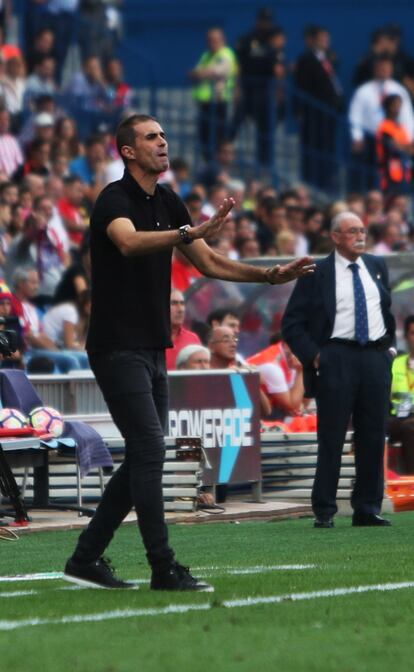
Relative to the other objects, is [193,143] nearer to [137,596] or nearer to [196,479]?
[196,479]

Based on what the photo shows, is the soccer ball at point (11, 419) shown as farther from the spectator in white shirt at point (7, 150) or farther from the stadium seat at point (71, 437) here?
the spectator in white shirt at point (7, 150)

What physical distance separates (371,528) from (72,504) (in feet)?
8.44

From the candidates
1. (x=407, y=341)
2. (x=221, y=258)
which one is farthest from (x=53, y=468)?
(x=221, y=258)

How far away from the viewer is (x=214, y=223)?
7418mm

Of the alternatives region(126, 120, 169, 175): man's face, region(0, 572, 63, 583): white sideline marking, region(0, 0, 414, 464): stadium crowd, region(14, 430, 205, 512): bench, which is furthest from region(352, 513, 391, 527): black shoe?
region(126, 120, 169, 175): man's face

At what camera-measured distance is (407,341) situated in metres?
15.9

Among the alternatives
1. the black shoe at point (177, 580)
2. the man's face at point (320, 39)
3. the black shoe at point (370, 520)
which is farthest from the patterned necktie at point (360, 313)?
the man's face at point (320, 39)

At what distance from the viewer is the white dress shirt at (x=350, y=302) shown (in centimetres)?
1155

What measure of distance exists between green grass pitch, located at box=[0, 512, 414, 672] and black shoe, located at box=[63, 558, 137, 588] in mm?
63

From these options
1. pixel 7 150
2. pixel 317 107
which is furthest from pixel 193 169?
pixel 7 150

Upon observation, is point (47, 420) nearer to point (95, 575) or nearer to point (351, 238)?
point (351, 238)

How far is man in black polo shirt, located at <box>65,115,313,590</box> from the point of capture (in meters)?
7.57

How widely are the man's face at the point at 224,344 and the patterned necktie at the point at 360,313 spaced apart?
9.24 feet

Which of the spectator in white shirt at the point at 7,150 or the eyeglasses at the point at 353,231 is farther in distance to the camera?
the spectator in white shirt at the point at 7,150
